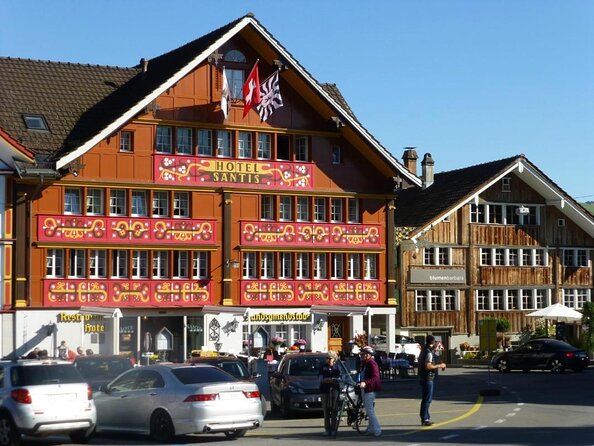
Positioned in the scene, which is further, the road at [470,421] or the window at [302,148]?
the window at [302,148]

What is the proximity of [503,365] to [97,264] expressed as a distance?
1723cm

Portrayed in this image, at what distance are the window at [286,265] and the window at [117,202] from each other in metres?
7.19

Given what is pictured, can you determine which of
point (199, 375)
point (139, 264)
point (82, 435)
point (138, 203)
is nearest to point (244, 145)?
point (138, 203)

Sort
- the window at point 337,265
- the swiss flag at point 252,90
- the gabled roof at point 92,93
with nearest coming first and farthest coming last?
the gabled roof at point 92,93 < the swiss flag at point 252,90 < the window at point 337,265

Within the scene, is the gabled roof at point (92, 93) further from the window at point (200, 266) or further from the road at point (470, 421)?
the road at point (470, 421)

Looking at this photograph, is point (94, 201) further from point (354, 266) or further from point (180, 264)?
point (354, 266)

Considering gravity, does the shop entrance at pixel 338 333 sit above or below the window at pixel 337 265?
below

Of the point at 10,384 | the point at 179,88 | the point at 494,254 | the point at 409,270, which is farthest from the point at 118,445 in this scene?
the point at 494,254

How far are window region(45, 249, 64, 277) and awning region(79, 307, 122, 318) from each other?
1.64m

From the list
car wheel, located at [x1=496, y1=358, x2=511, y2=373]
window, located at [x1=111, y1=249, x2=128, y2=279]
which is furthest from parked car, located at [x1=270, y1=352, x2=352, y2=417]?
car wheel, located at [x1=496, y1=358, x2=511, y2=373]

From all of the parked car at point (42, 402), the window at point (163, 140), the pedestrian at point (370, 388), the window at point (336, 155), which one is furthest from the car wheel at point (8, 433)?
the window at point (336, 155)

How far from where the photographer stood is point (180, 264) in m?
48.2

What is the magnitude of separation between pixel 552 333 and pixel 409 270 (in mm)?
9573

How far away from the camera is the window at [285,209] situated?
165ft
